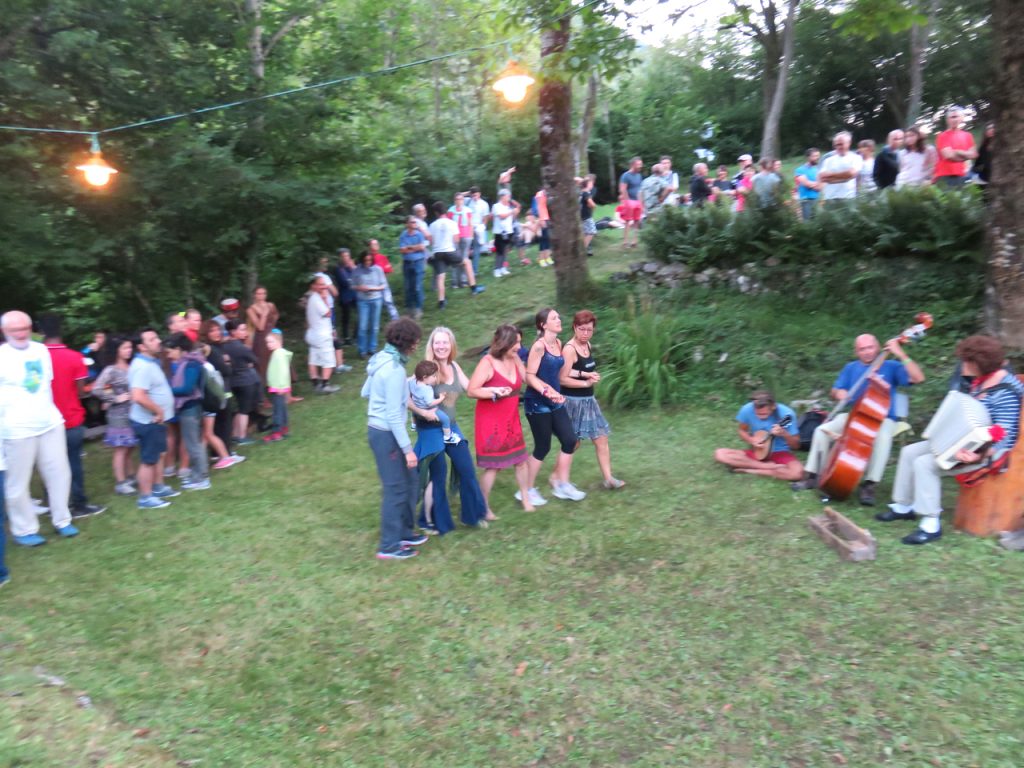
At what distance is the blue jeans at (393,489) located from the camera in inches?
213

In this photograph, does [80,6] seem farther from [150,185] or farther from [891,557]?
[891,557]

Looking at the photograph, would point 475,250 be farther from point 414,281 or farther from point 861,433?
point 861,433

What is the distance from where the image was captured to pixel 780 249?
1017 centimetres

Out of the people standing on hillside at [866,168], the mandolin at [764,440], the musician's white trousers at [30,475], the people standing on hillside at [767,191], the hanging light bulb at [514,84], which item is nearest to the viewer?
the musician's white trousers at [30,475]

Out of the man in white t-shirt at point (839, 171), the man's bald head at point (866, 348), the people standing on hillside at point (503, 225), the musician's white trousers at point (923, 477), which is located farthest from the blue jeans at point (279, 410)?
the man in white t-shirt at point (839, 171)

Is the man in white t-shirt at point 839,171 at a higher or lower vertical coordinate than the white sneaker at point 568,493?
higher

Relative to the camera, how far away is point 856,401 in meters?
6.14

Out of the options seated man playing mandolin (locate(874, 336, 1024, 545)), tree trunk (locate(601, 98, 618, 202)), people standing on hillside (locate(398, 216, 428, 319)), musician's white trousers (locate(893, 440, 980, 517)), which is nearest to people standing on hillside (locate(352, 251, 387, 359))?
people standing on hillside (locate(398, 216, 428, 319))

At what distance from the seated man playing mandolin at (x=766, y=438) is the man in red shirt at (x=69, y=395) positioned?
5968mm

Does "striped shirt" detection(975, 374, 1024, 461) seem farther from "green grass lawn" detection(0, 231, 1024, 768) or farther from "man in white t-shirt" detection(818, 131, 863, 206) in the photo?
"man in white t-shirt" detection(818, 131, 863, 206)

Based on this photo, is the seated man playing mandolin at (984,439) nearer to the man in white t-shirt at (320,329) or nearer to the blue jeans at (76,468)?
the blue jeans at (76,468)

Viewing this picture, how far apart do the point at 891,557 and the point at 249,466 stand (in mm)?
6325

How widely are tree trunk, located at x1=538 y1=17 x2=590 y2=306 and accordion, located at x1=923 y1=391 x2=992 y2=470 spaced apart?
6.75 meters

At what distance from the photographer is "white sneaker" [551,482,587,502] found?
21.5 feet
